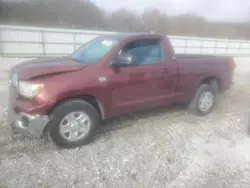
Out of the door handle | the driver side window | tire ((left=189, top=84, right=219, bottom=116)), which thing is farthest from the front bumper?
tire ((left=189, top=84, right=219, bottom=116))

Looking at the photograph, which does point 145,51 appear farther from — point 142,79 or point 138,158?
point 138,158

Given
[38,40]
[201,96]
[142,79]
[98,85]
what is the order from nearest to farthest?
[98,85] → [142,79] → [201,96] → [38,40]

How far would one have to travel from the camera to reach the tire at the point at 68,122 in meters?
3.29

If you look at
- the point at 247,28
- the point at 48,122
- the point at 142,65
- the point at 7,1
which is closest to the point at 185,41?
the point at 142,65

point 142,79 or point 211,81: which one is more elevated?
point 142,79

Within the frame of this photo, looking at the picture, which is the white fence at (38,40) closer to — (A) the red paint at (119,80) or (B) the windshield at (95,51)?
(B) the windshield at (95,51)

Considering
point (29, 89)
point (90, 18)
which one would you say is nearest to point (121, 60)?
point (29, 89)

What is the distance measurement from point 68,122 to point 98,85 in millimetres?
710

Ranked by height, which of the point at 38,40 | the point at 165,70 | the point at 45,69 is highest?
the point at 38,40

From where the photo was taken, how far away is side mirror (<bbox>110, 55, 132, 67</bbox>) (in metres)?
3.62

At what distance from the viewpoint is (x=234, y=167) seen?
10.9 feet

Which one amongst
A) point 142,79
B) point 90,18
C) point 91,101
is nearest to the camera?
point 91,101

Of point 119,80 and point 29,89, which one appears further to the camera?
point 119,80

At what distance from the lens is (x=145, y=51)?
169 inches
